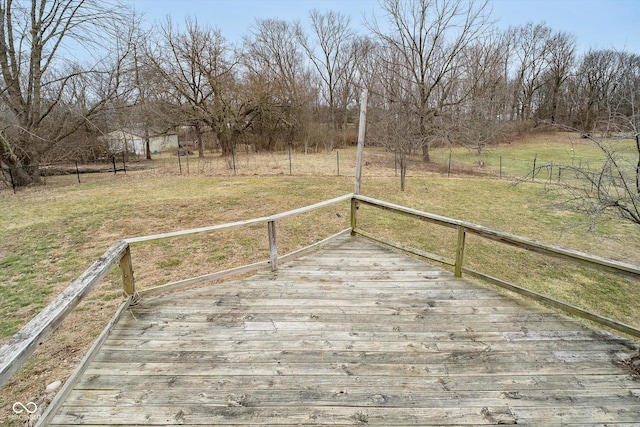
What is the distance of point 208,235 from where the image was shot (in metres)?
6.44

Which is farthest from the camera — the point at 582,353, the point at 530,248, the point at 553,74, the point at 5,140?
the point at 553,74

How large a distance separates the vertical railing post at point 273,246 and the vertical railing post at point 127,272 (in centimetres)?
135

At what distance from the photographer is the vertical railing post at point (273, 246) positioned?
11.5 feet

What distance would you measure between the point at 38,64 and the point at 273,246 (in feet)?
43.3

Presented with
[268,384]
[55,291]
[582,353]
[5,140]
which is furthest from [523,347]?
[5,140]

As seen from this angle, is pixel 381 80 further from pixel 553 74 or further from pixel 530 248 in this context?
pixel 553 74

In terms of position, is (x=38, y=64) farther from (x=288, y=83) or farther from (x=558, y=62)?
(x=558, y=62)

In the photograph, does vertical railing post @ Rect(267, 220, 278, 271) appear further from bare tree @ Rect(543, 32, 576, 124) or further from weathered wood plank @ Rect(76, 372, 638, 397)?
bare tree @ Rect(543, 32, 576, 124)

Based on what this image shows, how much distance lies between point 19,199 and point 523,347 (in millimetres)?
12978

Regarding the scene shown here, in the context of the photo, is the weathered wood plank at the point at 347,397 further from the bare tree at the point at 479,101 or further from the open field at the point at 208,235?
the bare tree at the point at 479,101

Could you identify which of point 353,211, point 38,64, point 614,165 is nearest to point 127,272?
point 353,211

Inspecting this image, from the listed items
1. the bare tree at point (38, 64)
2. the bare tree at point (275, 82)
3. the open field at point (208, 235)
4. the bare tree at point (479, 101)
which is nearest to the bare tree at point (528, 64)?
the bare tree at point (479, 101)

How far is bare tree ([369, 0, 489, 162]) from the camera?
16.2 metres

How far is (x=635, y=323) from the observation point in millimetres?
4016
